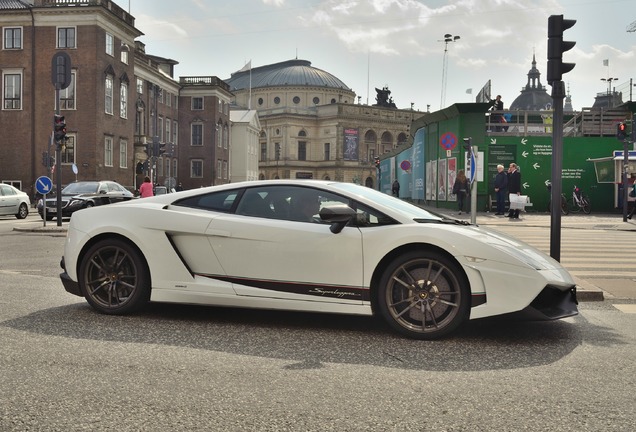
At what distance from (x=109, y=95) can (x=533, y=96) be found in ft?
402

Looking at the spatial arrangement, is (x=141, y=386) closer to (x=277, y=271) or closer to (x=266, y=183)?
(x=277, y=271)

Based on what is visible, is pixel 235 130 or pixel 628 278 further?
pixel 235 130

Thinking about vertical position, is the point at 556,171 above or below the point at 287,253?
above

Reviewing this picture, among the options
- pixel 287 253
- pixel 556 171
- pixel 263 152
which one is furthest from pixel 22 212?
pixel 263 152

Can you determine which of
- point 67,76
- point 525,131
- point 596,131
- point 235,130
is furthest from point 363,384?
point 235,130

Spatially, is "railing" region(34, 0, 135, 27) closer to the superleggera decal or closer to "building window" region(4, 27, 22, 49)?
"building window" region(4, 27, 22, 49)

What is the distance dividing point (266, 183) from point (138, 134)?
5633 centimetres

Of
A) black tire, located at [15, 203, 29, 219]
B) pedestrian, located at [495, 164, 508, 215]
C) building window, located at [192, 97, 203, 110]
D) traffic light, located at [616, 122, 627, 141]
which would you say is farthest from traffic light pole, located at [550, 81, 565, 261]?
building window, located at [192, 97, 203, 110]

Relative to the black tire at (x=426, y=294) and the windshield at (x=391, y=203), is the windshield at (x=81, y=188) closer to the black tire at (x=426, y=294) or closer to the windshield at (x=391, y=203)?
the windshield at (x=391, y=203)

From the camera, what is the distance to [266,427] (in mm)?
3268

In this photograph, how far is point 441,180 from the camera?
32062 mm

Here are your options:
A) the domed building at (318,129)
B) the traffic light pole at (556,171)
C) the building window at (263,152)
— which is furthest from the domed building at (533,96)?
the traffic light pole at (556,171)

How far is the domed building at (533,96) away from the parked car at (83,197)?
121m

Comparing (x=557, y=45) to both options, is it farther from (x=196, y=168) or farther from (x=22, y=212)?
(x=196, y=168)
